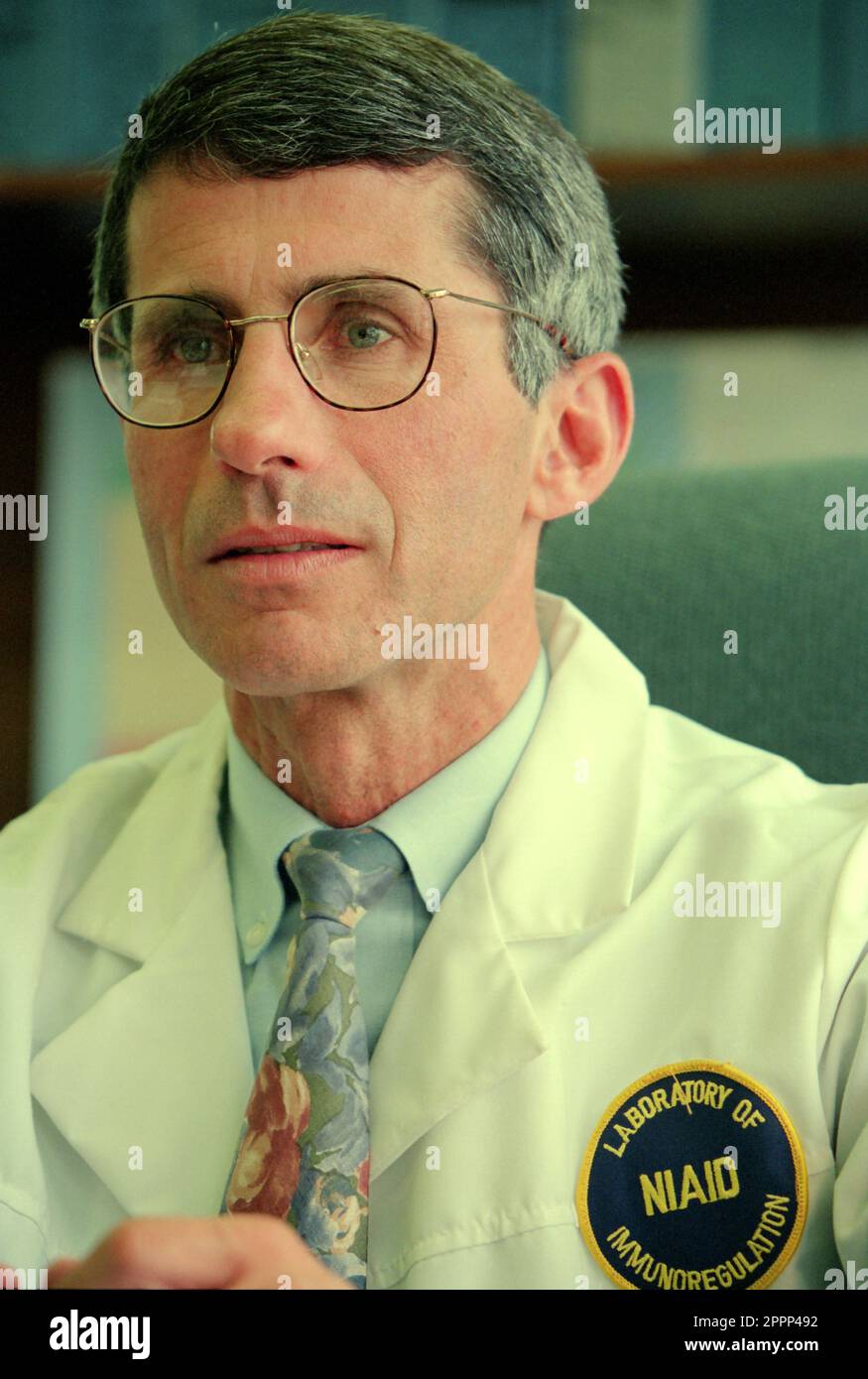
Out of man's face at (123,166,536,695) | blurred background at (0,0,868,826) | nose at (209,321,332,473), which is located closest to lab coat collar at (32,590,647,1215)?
man's face at (123,166,536,695)

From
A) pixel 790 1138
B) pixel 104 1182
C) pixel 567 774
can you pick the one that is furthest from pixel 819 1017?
pixel 104 1182

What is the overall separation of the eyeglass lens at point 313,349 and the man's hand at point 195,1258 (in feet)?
1.21

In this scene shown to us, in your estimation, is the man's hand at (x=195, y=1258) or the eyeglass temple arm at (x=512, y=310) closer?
the man's hand at (x=195, y=1258)

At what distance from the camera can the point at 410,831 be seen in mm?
764

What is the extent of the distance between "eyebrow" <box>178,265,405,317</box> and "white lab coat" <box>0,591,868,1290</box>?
25 cm

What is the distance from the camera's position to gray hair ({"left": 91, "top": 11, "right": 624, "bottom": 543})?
72 centimetres

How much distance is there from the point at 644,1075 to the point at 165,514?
0.36m

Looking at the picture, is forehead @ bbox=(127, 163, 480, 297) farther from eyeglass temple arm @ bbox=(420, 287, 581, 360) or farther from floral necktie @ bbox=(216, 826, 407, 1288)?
floral necktie @ bbox=(216, 826, 407, 1288)

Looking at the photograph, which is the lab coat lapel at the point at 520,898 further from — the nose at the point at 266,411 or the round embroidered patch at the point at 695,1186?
the nose at the point at 266,411

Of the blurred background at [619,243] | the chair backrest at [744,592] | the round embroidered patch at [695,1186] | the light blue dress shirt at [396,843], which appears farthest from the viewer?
the blurred background at [619,243]

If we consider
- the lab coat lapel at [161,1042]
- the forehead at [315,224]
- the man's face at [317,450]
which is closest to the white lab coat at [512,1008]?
the lab coat lapel at [161,1042]

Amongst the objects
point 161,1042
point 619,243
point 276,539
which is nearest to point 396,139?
point 276,539

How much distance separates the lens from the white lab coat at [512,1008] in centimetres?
66

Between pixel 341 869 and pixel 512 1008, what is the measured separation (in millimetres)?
109
